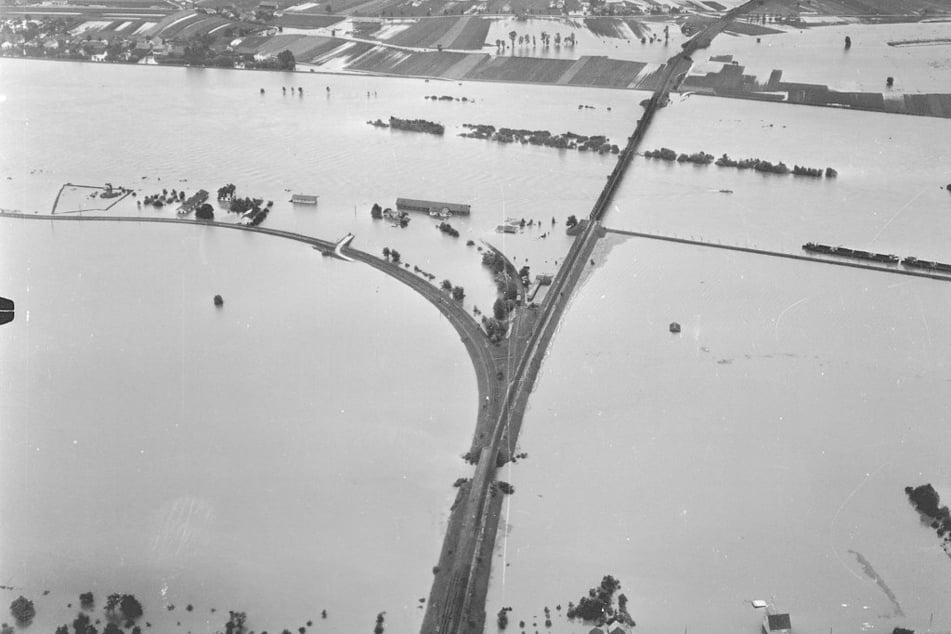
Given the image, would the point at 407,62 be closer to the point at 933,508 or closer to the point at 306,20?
the point at 306,20

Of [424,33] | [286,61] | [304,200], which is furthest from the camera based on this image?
[424,33]

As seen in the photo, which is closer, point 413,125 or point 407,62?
point 413,125

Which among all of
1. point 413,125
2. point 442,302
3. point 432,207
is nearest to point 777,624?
point 442,302

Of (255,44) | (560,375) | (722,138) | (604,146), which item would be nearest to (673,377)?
(560,375)

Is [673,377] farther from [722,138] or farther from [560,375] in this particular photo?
[722,138]

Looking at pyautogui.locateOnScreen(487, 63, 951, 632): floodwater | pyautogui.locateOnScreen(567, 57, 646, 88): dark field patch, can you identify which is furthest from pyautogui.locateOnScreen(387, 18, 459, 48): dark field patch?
pyautogui.locateOnScreen(487, 63, 951, 632): floodwater
